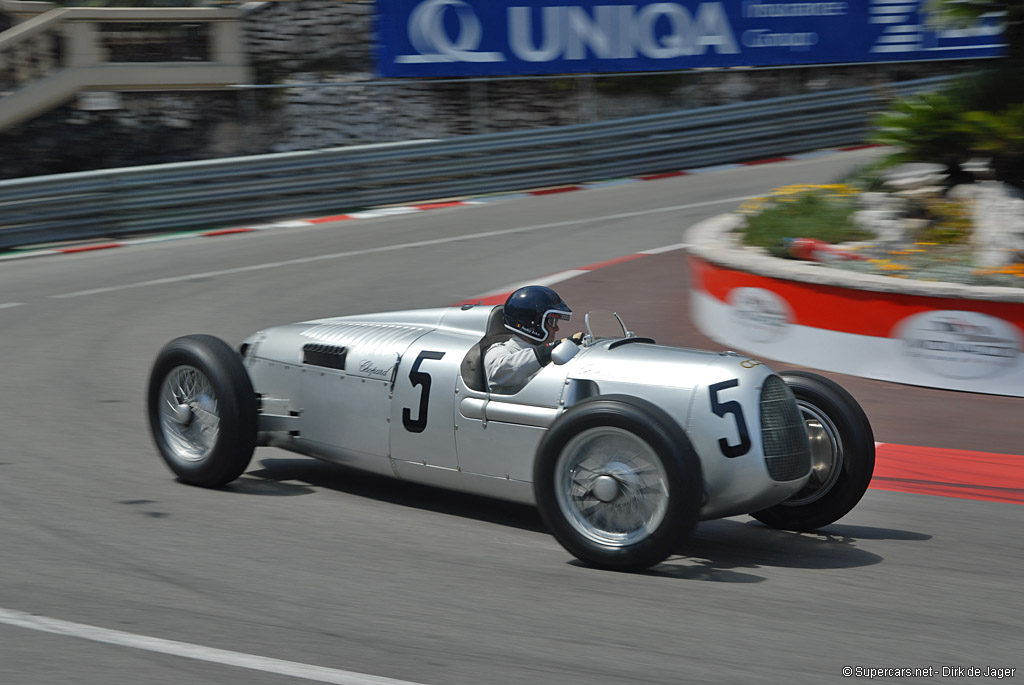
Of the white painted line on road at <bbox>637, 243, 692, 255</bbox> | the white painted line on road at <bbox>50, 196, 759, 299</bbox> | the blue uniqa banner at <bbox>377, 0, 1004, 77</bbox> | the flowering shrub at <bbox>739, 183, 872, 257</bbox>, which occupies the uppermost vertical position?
the blue uniqa banner at <bbox>377, 0, 1004, 77</bbox>

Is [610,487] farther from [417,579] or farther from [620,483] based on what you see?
Answer: [417,579]

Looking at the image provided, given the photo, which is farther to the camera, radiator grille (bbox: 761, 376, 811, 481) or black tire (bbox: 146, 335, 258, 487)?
black tire (bbox: 146, 335, 258, 487)

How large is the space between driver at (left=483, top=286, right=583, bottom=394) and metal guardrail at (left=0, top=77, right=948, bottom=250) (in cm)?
1078

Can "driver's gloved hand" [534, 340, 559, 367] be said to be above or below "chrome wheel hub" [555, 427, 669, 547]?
above

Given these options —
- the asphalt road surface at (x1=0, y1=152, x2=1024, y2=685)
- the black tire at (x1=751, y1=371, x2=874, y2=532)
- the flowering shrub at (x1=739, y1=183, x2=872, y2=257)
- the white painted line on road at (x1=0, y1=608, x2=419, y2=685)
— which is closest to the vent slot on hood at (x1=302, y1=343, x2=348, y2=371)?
the asphalt road surface at (x1=0, y1=152, x2=1024, y2=685)

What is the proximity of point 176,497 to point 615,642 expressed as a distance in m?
2.85

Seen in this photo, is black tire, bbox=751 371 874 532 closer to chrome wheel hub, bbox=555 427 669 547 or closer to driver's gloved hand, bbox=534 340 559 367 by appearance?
chrome wheel hub, bbox=555 427 669 547

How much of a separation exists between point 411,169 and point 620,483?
526 inches

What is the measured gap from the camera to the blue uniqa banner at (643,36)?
2000 cm

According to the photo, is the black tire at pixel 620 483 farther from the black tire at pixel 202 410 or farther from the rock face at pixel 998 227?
the rock face at pixel 998 227

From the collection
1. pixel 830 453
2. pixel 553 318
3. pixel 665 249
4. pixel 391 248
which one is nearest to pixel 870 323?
pixel 830 453

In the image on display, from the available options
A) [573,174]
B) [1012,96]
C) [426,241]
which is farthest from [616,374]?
[573,174]

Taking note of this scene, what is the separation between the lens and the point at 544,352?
566 centimetres

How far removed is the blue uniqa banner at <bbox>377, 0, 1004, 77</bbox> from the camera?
2000 centimetres
